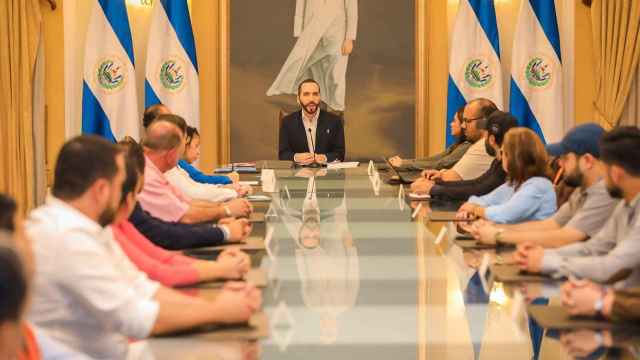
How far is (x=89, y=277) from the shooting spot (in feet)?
9.04

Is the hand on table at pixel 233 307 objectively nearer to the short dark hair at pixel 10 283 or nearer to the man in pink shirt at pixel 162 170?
the short dark hair at pixel 10 283

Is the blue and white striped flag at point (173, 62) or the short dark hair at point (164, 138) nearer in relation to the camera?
the short dark hair at point (164, 138)

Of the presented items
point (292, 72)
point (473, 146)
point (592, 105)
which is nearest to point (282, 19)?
point (292, 72)

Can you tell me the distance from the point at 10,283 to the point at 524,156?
438 centimetres

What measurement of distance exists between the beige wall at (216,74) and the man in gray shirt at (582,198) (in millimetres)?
7281

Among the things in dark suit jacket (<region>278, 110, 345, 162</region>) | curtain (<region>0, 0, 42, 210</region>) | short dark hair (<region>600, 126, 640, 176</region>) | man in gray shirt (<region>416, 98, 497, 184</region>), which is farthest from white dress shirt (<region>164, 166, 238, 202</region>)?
Answer: curtain (<region>0, 0, 42, 210</region>)

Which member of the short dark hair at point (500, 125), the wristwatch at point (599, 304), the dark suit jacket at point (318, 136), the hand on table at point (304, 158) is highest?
the short dark hair at point (500, 125)

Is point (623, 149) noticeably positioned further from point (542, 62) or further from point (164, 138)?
point (542, 62)

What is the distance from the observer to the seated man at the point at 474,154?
7441mm

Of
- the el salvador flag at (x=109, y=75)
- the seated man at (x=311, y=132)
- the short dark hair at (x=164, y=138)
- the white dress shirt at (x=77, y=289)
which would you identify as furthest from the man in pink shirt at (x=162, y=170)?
the el salvador flag at (x=109, y=75)

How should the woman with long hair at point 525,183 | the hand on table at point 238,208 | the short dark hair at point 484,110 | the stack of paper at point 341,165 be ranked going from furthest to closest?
the stack of paper at point 341,165, the short dark hair at point 484,110, the hand on table at point 238,208, the woman with long hair at point 525,183

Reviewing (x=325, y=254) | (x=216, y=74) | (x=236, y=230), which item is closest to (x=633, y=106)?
(x=216, y=74)

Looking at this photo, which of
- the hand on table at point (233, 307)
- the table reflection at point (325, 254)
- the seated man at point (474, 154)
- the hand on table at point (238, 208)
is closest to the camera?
the hand on table at point (233, 307)

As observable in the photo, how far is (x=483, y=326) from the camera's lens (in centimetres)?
339
